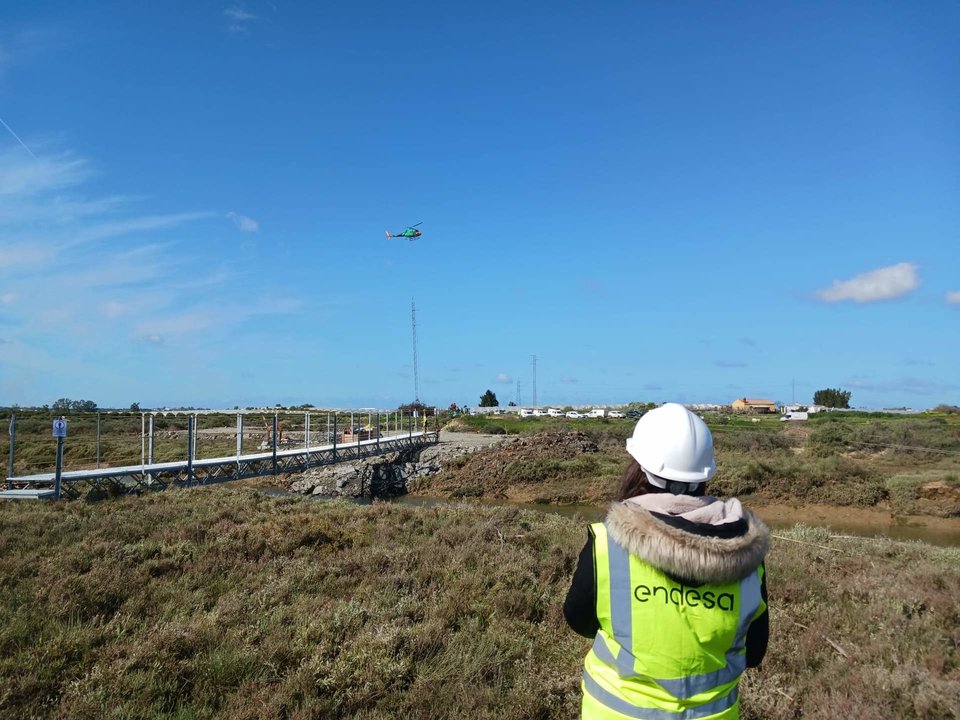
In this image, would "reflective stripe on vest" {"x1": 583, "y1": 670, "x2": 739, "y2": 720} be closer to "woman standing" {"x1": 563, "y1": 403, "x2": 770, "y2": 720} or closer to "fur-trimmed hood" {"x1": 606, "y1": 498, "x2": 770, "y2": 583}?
"woman standing" {"x1": 563, "y1": 403, "x2": 770, "y2": 720}

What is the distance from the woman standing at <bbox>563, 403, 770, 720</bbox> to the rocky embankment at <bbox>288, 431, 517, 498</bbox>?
28.0 m

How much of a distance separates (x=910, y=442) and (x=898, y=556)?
35.9m

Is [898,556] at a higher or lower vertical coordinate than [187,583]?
lower

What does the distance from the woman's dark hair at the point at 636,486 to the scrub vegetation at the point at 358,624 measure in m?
2.58

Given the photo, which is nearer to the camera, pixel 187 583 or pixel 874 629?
pixel 874 629

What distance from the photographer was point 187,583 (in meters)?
6.46

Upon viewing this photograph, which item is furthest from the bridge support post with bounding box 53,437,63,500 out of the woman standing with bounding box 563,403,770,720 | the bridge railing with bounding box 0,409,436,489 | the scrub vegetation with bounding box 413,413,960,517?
the scrub vegetation with bounding box 413,413,960,517

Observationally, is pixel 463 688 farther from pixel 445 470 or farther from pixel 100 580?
pixel 445 470

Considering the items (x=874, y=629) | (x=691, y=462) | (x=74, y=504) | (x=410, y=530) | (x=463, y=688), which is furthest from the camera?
(x=74, y=504)

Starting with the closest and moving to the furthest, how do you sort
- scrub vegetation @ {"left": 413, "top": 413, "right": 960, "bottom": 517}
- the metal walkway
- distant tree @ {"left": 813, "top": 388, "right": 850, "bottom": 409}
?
1. the metal walkway
2. scrub vegetation @ {"left": 413, "top": 413, "right": 960, "bottom": 517}
3. distant tree @ {"left": 813, "top": 388, "right": 850, "bottom": 409}

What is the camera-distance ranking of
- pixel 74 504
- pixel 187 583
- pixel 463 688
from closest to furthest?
pixel 463 688, pixel 187 583, pixel 74 504

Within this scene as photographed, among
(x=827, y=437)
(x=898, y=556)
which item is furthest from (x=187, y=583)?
(x=827, y=437)

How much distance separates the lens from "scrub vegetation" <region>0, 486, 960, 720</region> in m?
4.25

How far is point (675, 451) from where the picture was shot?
2.20 m
